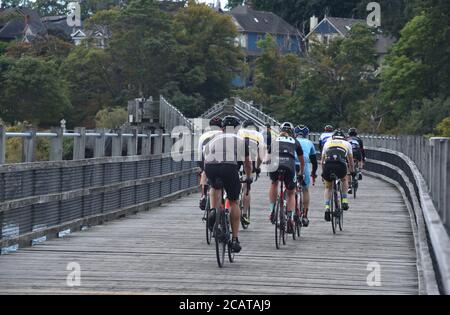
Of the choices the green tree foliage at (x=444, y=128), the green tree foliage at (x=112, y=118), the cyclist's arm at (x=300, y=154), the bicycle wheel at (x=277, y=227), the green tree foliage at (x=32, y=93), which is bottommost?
the bicycle wheel at (x=277, y=227)

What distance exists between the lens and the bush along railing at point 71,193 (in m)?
18.0

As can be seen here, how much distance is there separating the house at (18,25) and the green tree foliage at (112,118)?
4857 cm

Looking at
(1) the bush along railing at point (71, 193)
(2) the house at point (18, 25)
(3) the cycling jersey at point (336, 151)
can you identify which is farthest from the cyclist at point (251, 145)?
(2) the house at point (18, 25)

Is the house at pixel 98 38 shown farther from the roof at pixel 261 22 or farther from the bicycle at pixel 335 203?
the bicycle at pixel 335 203

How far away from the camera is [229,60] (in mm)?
117312

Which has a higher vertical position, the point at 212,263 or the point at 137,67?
the point at 137,67

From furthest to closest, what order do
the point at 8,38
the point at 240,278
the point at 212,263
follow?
the point at 8,38, the point at 212,263, the point at 240,278

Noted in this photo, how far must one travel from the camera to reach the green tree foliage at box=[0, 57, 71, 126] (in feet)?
360

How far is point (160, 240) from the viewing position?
20.6 m

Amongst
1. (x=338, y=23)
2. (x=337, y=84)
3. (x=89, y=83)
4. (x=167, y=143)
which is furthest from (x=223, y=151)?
(x=338, y=23)

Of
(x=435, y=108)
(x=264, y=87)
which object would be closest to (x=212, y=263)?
(x=435, y=108)
